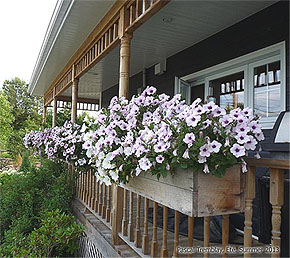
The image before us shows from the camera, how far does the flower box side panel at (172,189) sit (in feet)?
5.08

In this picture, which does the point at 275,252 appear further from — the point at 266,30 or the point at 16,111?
the point at 16,111

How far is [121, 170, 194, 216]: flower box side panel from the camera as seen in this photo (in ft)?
5.08

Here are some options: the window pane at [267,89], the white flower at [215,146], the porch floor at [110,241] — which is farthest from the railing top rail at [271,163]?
the window pane at [267,89]

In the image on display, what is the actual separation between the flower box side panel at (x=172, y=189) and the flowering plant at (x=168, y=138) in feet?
0.25

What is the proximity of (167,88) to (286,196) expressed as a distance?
400 cm

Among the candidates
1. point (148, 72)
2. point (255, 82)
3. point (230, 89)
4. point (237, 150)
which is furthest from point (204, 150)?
point (148, 72)

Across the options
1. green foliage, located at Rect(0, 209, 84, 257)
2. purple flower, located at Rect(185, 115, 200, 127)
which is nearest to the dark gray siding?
purple flower, located at Rect(185, 115, 200, 127)

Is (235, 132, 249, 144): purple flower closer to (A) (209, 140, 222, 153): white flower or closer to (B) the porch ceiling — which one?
(A) (209, 140, 222, 153): white flower

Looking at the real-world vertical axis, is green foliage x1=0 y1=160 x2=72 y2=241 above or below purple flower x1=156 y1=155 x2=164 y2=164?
below

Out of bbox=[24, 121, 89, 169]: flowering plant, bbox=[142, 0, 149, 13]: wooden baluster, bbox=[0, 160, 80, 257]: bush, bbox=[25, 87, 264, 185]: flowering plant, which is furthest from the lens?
bbox=[0, 160, 80, 257]: bush

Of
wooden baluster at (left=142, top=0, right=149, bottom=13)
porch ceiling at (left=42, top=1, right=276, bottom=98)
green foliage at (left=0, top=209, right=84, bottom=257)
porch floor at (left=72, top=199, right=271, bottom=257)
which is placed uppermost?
porch ceiling at (left=42, top=1, right=276, bottom=98)

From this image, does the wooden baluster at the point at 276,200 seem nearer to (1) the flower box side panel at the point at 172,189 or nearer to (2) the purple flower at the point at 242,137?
(2) the purple flower at the point at 242,137

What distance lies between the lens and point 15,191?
4.85 metres

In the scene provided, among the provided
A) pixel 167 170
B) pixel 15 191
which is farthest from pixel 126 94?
pixel 15 191
